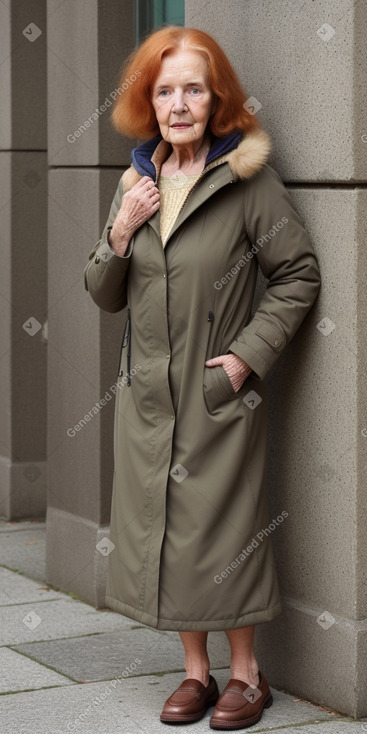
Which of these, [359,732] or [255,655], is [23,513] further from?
[359,732]

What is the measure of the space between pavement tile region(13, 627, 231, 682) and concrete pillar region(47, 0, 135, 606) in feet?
1.76

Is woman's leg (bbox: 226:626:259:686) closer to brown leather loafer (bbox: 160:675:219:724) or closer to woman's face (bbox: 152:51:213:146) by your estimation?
brown leather loafer (bbox: 160:675:219:724)

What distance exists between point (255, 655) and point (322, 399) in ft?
3.57

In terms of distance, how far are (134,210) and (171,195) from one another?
0.17 m

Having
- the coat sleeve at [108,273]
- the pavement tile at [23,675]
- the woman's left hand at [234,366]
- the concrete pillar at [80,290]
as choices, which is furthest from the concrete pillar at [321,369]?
the concrete pillar at [80,290]

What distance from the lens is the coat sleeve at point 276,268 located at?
14.9ft

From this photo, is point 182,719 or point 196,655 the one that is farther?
point 196,655

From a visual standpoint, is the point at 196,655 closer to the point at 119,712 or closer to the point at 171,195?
the point at 119,712

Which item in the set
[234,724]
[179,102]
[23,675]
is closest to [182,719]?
[234,724]

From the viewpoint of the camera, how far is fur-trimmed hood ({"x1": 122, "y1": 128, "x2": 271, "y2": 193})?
4551 millimetres

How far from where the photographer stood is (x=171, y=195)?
4699 millimetres

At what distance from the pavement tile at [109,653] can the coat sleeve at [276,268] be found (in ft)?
4.93

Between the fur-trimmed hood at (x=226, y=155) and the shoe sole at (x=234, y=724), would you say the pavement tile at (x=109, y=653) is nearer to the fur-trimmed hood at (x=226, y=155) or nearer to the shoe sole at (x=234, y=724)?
the shoe sole at (x=234, y=724)

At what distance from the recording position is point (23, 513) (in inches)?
337
